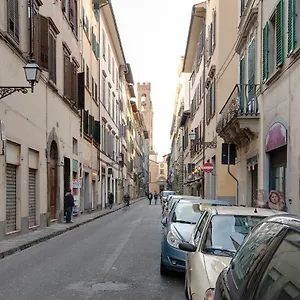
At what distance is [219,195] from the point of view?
2567 centimetres

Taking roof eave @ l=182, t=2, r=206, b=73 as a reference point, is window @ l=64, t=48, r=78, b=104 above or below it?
below

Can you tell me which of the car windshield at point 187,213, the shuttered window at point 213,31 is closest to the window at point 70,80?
the shuttered window at point 213,31

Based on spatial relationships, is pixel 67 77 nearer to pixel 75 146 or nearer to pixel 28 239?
pixel 75 146

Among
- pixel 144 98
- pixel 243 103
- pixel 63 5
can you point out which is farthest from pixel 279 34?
pixel 144 98

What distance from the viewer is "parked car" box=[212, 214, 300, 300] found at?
257 cm

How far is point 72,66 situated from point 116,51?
2607 cm

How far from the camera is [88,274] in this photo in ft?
31.9

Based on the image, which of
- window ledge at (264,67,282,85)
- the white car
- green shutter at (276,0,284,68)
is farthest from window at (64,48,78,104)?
the white car

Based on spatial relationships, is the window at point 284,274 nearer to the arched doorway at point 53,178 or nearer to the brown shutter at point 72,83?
the arched doorway at point 53,178

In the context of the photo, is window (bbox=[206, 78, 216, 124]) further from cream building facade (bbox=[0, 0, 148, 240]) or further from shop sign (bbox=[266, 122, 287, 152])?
shop sign (bbox=[266, 122, 287, 152])

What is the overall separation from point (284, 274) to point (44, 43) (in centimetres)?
1852

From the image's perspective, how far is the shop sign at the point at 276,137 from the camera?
12.8 m

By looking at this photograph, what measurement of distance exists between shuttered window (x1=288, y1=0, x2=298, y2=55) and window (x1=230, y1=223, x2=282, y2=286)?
8511 mm

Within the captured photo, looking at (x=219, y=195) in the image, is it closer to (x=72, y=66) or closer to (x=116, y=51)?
(x=72, y=66)
